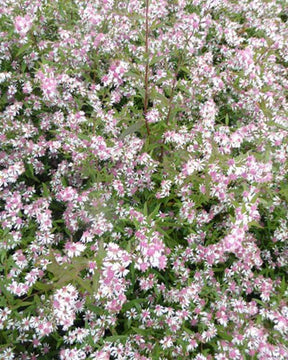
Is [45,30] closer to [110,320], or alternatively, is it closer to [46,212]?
[46,212]

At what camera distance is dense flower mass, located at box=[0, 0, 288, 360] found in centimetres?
261

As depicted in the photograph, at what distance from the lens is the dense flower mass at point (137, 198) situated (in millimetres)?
2611

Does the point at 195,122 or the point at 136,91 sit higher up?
the point at 136,91

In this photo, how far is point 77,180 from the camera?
11.0ft

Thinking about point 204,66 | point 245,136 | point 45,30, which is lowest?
point 245,136

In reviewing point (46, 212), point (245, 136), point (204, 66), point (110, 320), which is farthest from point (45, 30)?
point (110, 320)

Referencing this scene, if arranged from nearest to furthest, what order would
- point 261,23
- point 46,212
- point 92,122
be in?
point 46,212 < point 92,122 < point 261,23

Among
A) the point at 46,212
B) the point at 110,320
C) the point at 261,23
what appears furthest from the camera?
the point at 261,23

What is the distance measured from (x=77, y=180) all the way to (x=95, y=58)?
1304 mm

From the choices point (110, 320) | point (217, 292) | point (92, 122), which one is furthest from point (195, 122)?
point (110, 320)

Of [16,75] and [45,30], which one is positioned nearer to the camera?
[16,75]

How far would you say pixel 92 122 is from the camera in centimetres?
325

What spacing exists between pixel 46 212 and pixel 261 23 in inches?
135

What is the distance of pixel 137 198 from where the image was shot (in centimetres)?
326
